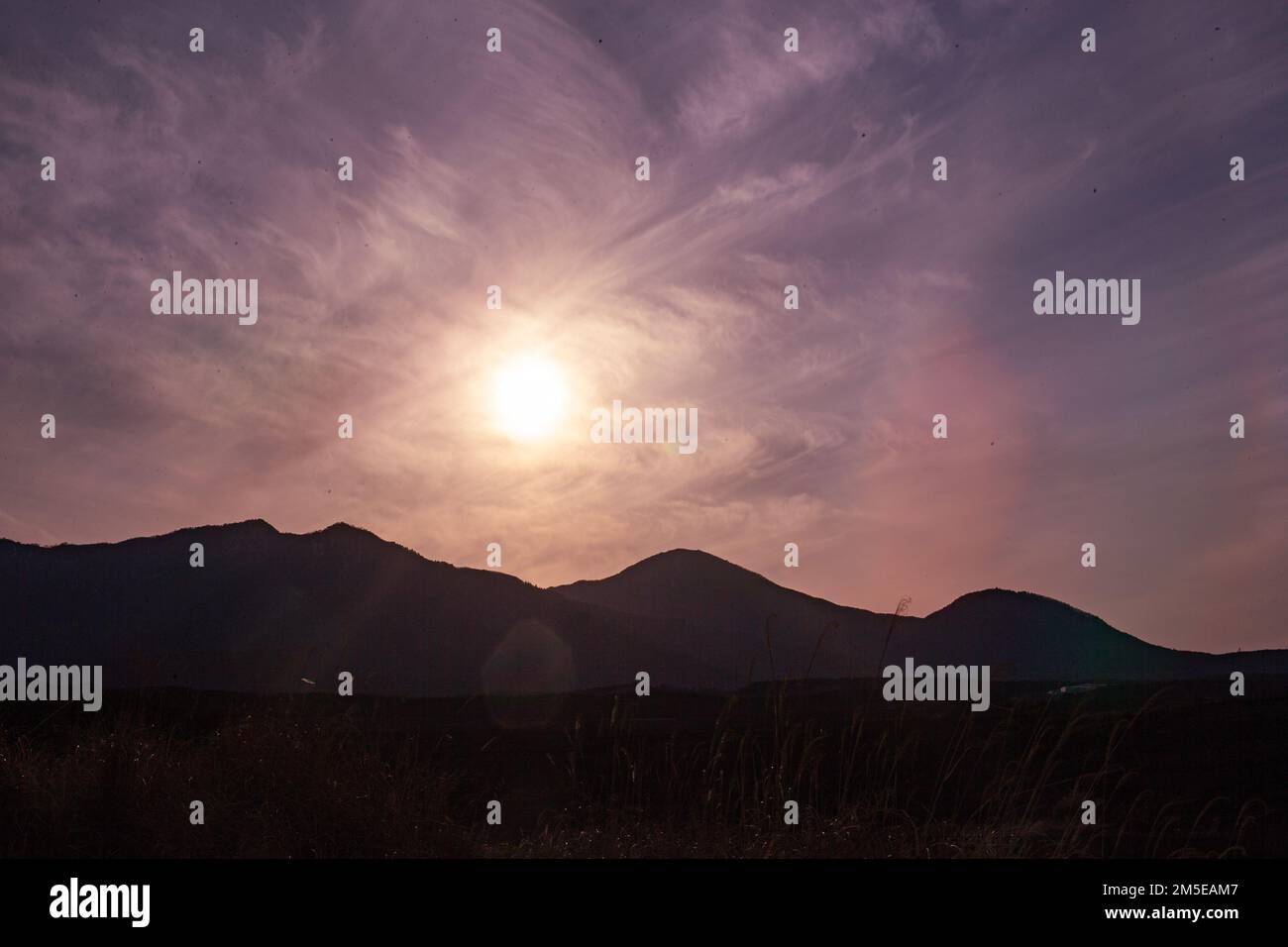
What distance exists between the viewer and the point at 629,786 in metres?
4.86

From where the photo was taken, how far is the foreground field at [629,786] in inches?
158

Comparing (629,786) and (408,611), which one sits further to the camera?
(408,611)

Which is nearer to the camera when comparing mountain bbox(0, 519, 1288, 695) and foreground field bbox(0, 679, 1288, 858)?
foreground field bbox(0, 679, 1288, 858)

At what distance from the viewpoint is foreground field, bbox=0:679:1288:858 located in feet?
13.2

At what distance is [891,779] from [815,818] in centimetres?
41

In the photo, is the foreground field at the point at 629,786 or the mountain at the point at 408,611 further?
the mountain at the point at 408,611
